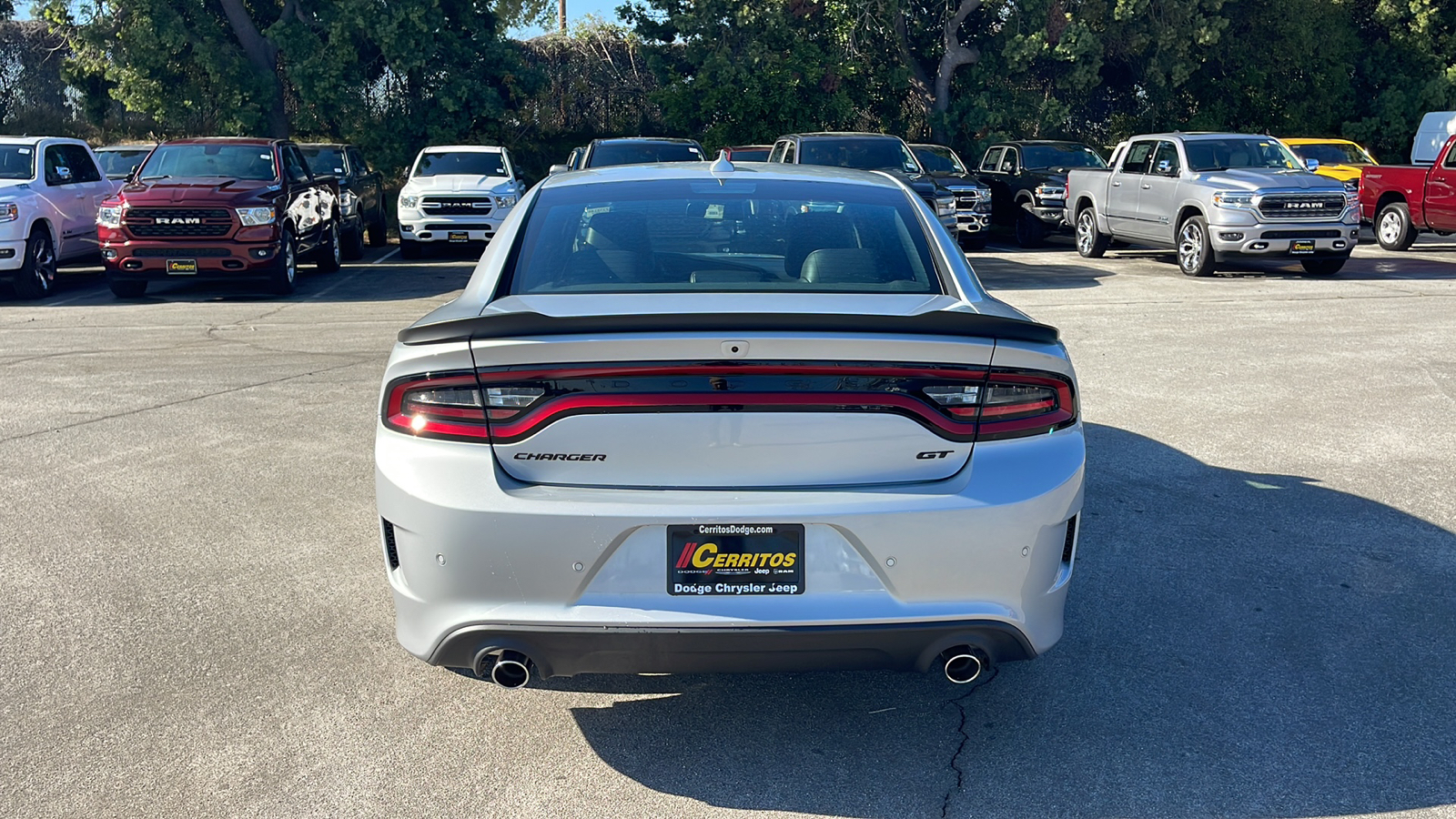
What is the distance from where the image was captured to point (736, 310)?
355 cm

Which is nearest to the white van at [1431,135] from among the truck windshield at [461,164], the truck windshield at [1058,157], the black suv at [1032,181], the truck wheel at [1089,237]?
the truck windshield at [1058,157]

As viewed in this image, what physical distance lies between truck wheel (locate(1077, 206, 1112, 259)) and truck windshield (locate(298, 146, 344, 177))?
1157cm

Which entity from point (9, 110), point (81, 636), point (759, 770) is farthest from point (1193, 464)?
point (9, 110)

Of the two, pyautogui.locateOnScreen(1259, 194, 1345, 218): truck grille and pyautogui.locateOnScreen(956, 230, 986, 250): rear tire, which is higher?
pyautogui.locateOnScreen(1259, 194, 1345, 218): truck grille

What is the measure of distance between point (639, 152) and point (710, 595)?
17228mm

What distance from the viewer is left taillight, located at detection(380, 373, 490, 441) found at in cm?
346

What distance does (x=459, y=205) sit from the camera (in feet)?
64.1

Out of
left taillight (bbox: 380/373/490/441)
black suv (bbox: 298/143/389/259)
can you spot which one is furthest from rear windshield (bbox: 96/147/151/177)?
left taillight (bbox: 380/373/490/441)

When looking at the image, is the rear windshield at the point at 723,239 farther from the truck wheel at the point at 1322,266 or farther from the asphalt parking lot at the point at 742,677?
the truck wheel at the point at 1322,266

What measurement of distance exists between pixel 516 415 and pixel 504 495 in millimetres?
213

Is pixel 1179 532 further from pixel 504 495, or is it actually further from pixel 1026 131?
pixel 1026 131

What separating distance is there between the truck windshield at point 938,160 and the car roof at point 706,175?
53.6ft

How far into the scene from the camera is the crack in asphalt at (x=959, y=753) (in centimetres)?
346

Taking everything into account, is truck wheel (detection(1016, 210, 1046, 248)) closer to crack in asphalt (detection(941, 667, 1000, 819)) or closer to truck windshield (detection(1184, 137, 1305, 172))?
Result: truck windshield (detection(1184, 137, 1305, 172))
